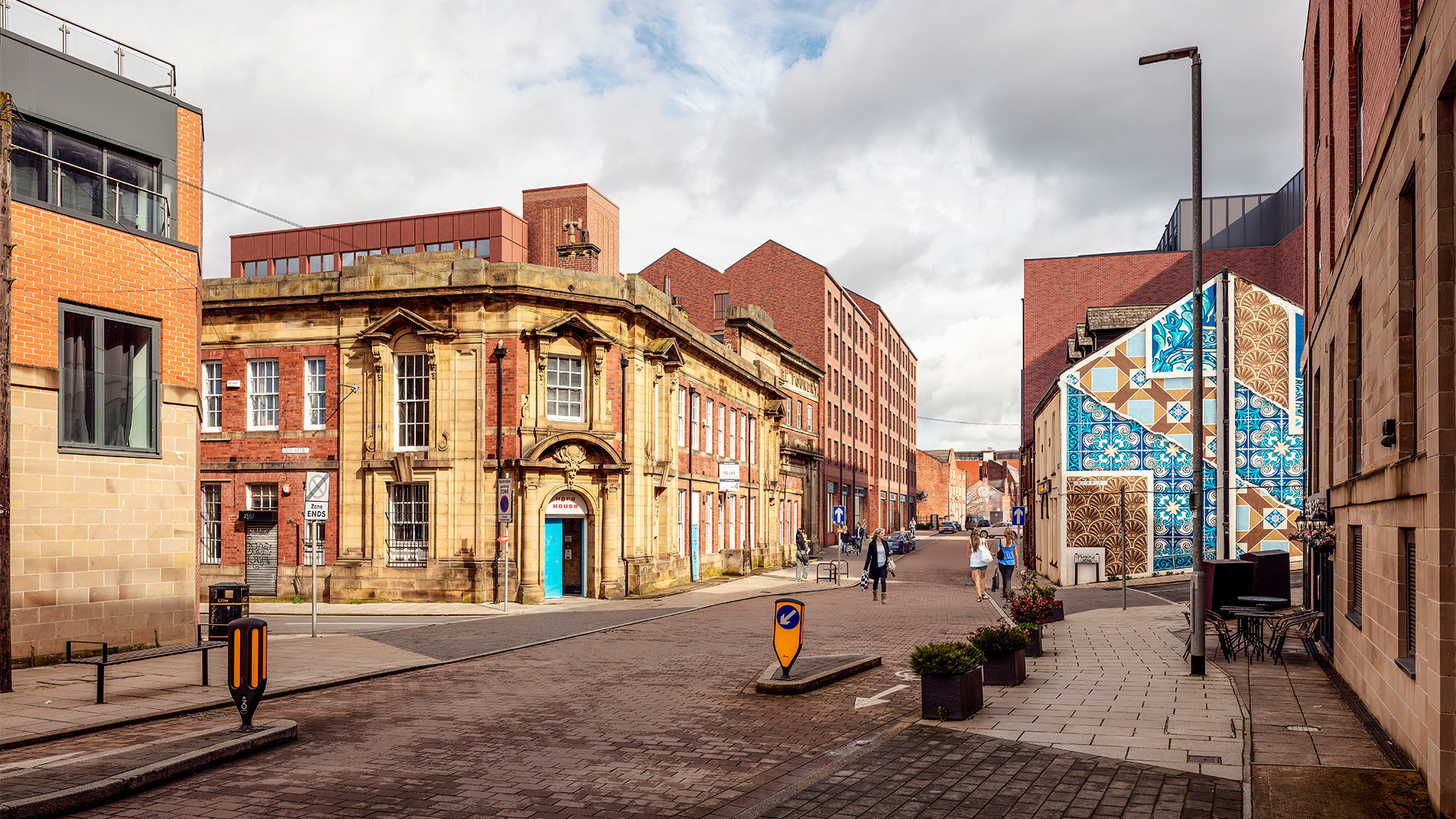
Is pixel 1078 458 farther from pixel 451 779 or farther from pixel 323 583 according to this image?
pixel 451 779

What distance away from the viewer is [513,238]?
2670 inches

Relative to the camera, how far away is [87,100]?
16.0 m

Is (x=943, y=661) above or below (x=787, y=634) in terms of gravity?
above

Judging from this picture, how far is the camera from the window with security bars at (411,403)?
29.0 meters

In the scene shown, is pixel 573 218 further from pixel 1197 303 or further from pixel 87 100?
pixel 1197 303

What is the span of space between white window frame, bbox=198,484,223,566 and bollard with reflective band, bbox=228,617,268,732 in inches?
879

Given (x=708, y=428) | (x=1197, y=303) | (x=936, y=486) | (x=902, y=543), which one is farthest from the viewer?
(x=936, y=486)

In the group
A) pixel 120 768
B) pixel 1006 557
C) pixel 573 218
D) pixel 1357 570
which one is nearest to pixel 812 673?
pixel 1357 570

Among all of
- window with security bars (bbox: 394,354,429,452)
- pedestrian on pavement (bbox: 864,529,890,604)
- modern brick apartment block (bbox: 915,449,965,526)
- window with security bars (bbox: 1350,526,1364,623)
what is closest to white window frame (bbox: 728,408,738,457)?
pedestrian on pavement (bbox: 864,529,890,604)

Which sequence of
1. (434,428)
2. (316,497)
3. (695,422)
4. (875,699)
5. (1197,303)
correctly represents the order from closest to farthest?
(875,699) → (1197,303) → (316,497) → (434,428) → (695,422)

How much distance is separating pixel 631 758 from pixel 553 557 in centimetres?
2027

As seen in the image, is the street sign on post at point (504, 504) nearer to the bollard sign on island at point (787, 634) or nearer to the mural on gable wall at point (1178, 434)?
the bollard sign on island at point (787, 634)

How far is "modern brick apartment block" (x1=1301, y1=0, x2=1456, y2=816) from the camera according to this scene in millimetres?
7281

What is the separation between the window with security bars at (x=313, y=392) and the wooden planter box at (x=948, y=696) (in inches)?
913
